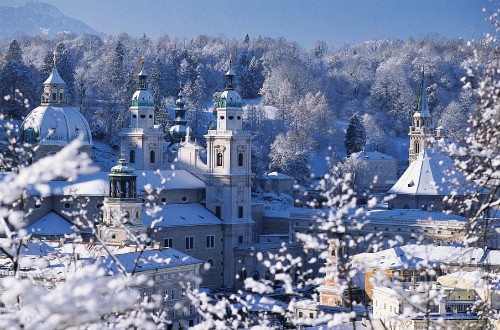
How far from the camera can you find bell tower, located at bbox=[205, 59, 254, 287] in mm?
65938

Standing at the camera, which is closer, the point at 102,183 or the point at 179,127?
the point at 102,183

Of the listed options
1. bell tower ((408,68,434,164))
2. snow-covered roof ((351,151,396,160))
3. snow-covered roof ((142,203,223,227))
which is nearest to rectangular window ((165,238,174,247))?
snow-covered roof ((142,203,223,227))

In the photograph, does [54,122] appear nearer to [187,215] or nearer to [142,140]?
[142,140]

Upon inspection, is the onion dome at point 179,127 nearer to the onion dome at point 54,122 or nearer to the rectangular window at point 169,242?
the onion dome at point 54,122

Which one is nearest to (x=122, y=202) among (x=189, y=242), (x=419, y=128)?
(x=189, y=242)

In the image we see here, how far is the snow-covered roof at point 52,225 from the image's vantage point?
5850 cm

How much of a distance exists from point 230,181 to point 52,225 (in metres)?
11.2

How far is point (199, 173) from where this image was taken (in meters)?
68.8

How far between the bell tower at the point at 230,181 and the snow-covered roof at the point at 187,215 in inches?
24.4

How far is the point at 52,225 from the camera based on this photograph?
59.2 m

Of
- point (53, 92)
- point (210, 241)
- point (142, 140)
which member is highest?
point (53, 92)

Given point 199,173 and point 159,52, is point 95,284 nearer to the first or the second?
Result: point 199,173

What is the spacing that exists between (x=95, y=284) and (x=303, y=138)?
97.9 meters

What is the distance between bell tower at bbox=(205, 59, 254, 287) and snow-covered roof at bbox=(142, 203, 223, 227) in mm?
619
